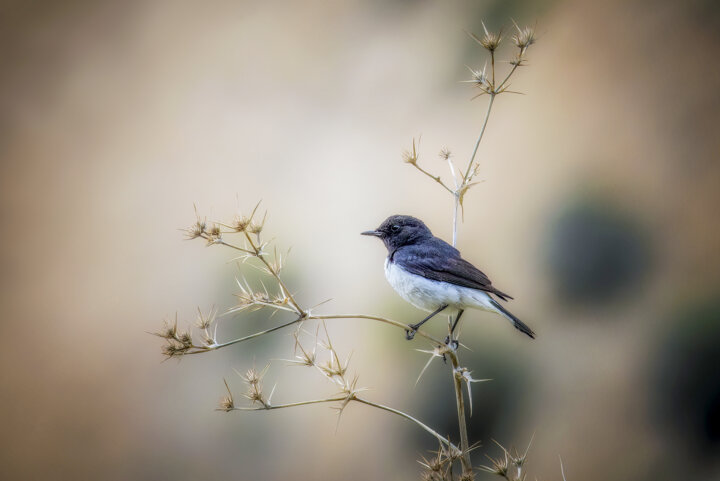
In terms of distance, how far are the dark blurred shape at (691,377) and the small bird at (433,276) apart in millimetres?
3570

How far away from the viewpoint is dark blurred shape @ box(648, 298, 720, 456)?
5.92 m

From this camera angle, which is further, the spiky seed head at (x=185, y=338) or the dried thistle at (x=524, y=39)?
the dried thistle at (x=524, y=39)

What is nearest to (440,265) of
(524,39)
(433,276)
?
(433,276)

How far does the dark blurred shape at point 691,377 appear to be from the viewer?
19.4ft

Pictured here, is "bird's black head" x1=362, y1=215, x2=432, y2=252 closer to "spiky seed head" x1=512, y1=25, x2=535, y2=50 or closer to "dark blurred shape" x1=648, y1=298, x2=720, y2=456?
"spiky seed head" x1=512, y1=25, x2=535, y2=50

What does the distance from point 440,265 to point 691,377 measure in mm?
4021

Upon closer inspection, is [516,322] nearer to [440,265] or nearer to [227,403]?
[440,265]

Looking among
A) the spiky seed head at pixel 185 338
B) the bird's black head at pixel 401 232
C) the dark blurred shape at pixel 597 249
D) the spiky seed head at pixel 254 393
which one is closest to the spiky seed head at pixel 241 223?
the spiky seed head at pixel 185 338

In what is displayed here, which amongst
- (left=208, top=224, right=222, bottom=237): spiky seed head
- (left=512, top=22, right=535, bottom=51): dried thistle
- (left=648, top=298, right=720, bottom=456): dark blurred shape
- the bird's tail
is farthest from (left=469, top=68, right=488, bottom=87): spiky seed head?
(left=648, top=298, right=720, bottom=456): dark blurred shape

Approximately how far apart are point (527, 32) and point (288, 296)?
1.65 meters

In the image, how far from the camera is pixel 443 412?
6074mm

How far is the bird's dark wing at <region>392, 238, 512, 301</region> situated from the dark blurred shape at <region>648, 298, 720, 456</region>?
12.5ft

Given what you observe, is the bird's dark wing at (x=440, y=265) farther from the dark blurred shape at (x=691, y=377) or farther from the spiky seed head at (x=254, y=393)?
the dark blurred shape at (x=691, y=377)

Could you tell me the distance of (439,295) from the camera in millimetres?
3367
